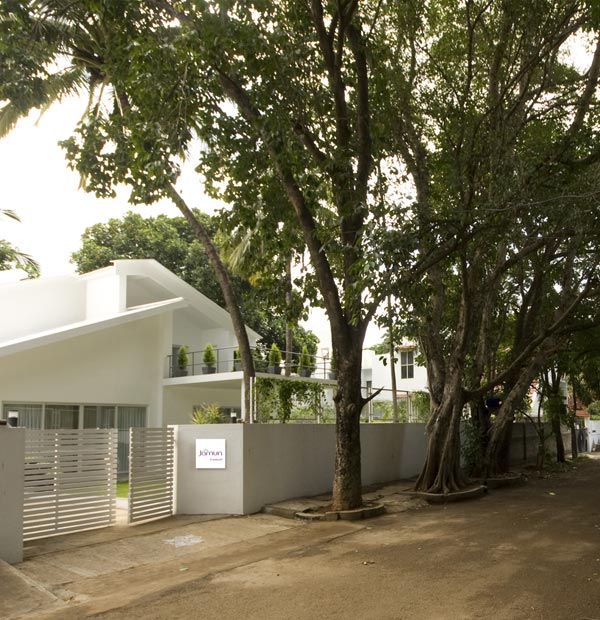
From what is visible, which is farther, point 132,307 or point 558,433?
point 558,433

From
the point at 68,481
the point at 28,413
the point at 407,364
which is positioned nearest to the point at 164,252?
the point at 28,413

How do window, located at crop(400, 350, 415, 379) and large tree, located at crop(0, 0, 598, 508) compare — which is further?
window, located at crop(400, 350, 415, 379)

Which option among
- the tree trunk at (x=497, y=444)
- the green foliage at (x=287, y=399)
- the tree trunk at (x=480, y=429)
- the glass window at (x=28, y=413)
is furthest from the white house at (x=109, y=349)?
the tree trunk at (x=497, y=444)

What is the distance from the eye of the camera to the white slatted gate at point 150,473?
1210 cm

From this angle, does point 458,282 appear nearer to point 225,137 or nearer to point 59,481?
point 225,137

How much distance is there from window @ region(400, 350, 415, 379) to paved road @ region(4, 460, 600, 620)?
2977cm

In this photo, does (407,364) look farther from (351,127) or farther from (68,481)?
(68,481)

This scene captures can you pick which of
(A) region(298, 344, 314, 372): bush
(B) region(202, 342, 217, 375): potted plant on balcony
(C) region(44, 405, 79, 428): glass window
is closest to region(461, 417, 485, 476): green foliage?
(A) region(298, 344, 314, 372): bush

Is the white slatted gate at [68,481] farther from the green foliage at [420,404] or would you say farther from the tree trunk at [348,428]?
the green foliage at [420,404]

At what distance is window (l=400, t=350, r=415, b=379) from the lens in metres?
42.7

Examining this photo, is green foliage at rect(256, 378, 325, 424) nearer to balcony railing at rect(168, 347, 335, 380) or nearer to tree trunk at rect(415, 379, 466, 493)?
tree trunk at rect(415, 379, 466, 493)

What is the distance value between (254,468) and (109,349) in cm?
864

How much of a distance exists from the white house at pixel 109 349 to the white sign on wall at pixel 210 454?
644 centimetres

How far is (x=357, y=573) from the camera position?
8305 millimetres
